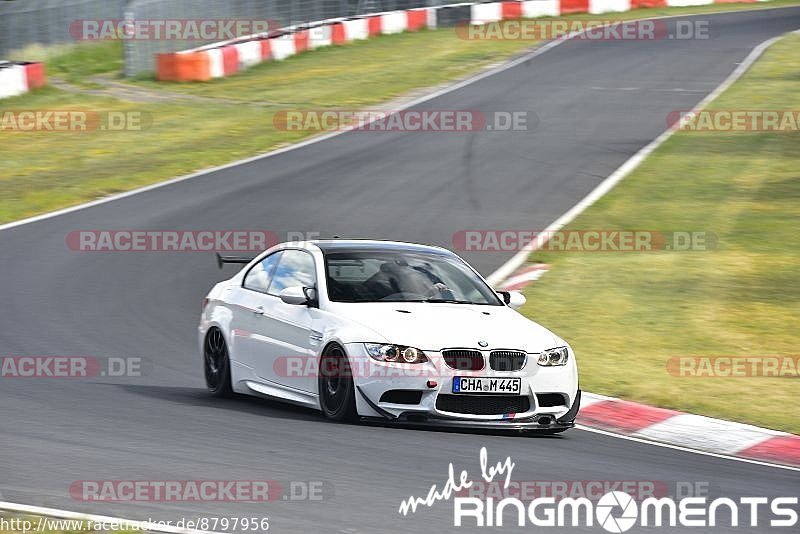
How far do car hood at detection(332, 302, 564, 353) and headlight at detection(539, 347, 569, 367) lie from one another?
43 mm

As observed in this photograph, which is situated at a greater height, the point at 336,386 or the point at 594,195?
the point at 336,386

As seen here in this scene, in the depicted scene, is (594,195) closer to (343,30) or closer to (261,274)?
(261,274)

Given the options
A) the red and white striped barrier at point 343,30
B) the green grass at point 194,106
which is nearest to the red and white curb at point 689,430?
the green grass at point 194,106

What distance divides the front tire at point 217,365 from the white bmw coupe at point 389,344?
0.04ft

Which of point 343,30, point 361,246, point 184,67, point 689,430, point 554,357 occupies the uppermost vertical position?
point 361,246

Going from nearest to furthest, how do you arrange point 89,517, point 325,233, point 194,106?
point 89,517 < point 325,233 < point 194,106

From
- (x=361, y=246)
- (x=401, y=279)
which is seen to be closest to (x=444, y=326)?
(x=401, y=279)

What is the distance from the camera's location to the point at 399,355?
9.77 m

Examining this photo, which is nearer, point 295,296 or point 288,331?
point 295,296

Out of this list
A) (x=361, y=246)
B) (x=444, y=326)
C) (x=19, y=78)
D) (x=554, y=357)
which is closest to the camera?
(x=444, y=326)

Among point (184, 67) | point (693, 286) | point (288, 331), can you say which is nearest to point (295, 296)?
point (288, 331)

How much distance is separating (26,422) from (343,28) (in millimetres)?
34363

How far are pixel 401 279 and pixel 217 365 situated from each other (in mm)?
→ 1806

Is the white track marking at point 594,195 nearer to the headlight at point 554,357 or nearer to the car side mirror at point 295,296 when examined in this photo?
the car side mirror at point 295,296
